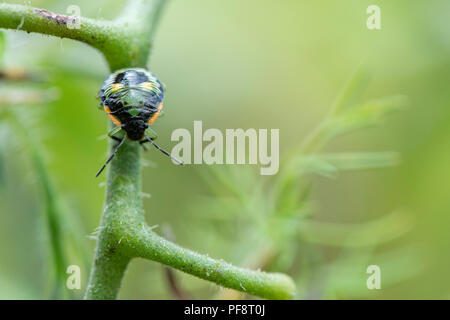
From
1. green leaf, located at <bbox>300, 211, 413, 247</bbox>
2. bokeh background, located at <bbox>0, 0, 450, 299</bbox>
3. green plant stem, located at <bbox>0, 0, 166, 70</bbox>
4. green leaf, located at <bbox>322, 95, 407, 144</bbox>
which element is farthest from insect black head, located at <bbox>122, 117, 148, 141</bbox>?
green leaf, located at <bbox>300, 211, 413, 247</bbox>

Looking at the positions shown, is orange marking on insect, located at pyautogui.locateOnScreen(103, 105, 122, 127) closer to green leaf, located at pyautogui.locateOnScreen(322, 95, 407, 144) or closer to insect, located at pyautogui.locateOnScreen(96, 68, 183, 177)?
insect, located at pyautogui.locateOnScreen(96, 68, 183, 177)

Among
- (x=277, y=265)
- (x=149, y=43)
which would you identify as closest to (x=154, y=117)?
(x=149, y=43)

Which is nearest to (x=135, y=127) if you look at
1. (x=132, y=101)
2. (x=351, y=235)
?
(x=132, y=101)

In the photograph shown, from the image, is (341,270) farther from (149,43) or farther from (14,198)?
(14,198)

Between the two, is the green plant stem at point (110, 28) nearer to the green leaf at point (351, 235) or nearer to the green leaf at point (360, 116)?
the green leaf at point (360, 116)

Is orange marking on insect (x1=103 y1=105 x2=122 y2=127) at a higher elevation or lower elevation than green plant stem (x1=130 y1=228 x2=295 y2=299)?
higher

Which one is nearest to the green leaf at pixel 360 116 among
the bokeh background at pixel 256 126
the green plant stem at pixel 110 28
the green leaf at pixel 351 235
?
the bokeh background at pixel 256 126

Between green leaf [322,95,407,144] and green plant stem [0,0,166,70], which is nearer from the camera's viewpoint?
green plant stem [0,0,166,70]
